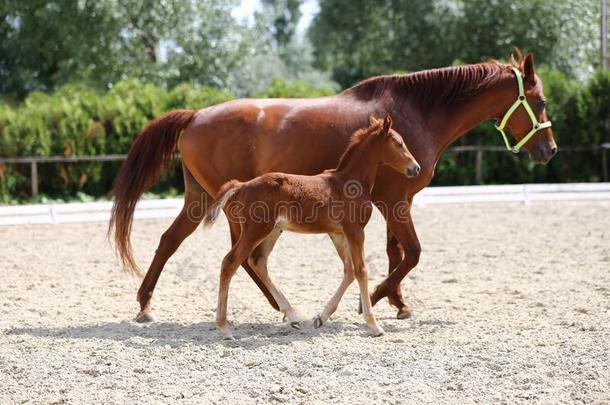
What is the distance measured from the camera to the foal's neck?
514cm

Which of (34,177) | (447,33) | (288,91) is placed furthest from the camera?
(447,33)

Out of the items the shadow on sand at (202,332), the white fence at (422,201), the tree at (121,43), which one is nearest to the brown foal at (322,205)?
the shadow on sand at (202,332)

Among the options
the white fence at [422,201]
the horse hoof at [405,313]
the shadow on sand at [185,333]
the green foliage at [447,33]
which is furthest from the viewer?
the green foliage at [447,33]

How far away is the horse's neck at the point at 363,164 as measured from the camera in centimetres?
514

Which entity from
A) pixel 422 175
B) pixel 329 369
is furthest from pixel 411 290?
pixel 329 369

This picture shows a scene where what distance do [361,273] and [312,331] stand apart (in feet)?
1.65

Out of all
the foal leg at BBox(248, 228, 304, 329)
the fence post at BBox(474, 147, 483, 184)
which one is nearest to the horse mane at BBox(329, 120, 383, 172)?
the foal leg at BBox(248, 228, 304, 329)

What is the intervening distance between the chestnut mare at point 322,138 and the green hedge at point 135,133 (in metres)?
8.11

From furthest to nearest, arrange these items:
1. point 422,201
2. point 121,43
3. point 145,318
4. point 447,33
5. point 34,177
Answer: point 447,33
point 121,43
point 34,177
point 422,201
point 145,318

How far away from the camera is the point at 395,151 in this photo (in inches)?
204

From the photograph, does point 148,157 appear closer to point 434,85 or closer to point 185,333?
point 185,333

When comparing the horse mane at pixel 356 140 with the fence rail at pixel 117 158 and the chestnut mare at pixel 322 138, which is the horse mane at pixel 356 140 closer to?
the chestnut mare at pixel 322 138

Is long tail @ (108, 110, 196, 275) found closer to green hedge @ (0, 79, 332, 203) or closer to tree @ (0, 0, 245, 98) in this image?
green hedge @ (0, 79, 332, 203)

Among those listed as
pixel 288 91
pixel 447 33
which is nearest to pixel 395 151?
pixel 288 91
